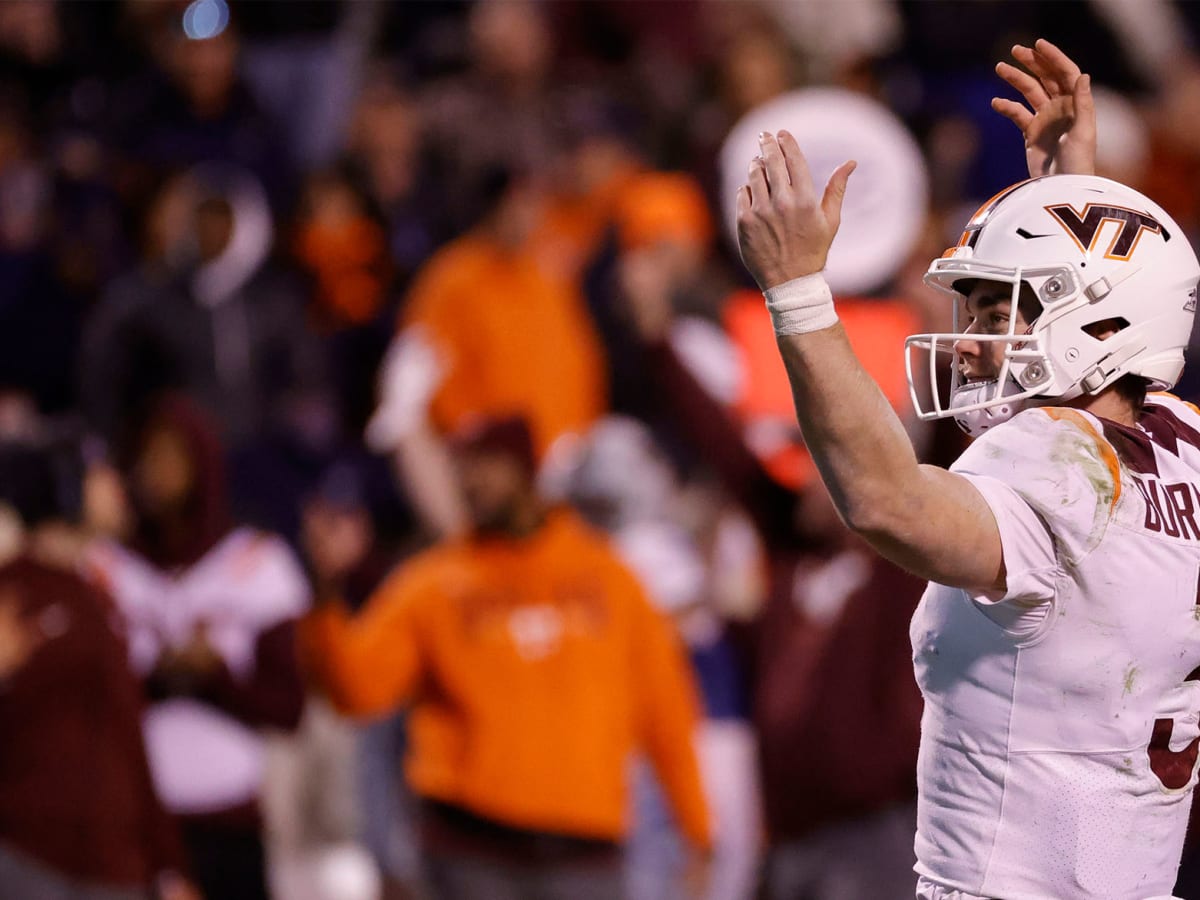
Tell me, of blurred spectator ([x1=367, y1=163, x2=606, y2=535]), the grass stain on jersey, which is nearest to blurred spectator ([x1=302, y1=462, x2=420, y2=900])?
blurred spectator ([x1=367, y1=163, x2=606, y2=535])

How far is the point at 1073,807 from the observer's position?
304 cm

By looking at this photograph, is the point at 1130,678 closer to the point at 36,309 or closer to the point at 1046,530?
the point at 1046,530

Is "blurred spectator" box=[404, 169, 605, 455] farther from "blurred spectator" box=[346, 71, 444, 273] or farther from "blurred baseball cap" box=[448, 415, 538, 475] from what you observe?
"blurred baseball cap" box=[448, 415, 538, 475]

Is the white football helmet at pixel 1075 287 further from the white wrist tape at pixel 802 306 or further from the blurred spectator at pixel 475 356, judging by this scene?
the blurred spectator at pixel 475 356

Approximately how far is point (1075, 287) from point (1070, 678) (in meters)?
0.58

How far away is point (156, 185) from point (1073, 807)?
6.72m

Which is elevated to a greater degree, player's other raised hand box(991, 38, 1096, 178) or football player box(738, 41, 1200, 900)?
player's other raised hand box(991, 38, 1096, 178)

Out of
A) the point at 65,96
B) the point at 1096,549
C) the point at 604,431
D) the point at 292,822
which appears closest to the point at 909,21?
the point at 604,431

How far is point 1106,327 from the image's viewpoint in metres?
3.07

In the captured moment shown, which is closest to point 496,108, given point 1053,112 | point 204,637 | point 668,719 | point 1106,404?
point 204,637

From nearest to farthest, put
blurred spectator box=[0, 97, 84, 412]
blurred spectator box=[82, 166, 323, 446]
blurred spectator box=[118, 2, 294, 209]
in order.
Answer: blurred spectator box=[82, 166, 323, 446]
blurred spectator box=[0, 97, 84, 412]
blurred spectator box=[118, 2, 294, 209]

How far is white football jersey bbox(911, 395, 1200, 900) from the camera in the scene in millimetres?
2934

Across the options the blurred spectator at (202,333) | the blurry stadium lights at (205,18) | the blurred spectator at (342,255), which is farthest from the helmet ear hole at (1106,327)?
the blurry stadium lights at (205,18)

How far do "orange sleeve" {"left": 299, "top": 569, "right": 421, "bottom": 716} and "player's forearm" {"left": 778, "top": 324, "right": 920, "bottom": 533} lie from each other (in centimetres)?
374
